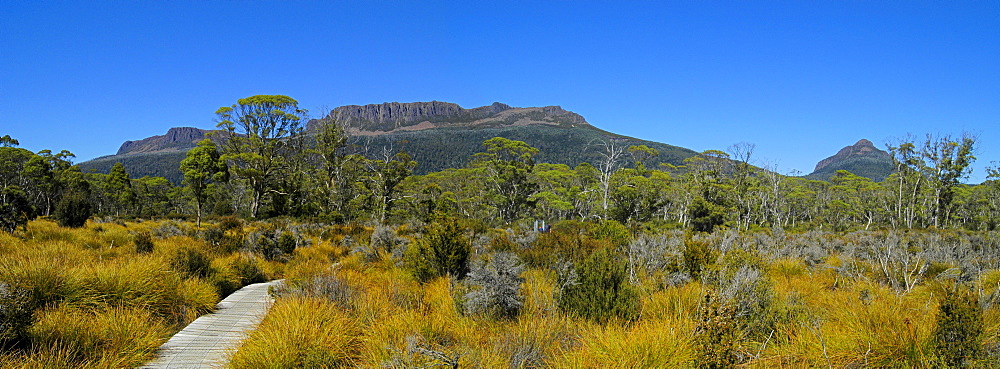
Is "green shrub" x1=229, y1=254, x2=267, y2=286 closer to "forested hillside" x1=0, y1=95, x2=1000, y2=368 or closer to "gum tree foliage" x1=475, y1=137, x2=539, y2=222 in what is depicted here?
"forested hillside" x1=0, y1=95, x2=1000, y2=368

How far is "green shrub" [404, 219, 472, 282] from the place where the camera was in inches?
346

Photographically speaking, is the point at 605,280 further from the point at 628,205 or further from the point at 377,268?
the point at 628,205

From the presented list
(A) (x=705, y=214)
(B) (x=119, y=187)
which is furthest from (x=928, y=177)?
(B) (x=119, y=187)

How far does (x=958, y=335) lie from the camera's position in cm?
403

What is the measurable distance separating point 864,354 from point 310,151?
112 ft

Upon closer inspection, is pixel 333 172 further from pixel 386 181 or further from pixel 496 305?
pixel 496 305

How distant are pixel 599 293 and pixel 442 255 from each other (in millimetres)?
3901

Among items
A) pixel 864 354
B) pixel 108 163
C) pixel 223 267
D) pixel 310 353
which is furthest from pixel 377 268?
pixel 108 163

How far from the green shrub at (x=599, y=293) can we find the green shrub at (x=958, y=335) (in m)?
2.79

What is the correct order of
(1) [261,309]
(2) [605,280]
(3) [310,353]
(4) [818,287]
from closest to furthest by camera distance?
(3) [310,353]
(2) [605,280]
(1) [261,309]
(4) [818,287]

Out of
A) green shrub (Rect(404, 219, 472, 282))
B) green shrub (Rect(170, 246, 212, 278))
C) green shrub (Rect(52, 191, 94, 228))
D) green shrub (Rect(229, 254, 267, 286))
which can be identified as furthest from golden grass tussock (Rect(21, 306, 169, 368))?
green shrub (Rect(52, 191, 94, 228))

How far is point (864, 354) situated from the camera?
4.43m

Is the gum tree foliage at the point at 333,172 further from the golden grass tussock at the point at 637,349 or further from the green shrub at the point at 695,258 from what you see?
the golden grass tussock at the point at 637,349

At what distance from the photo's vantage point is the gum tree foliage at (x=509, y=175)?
3497 centimetres
